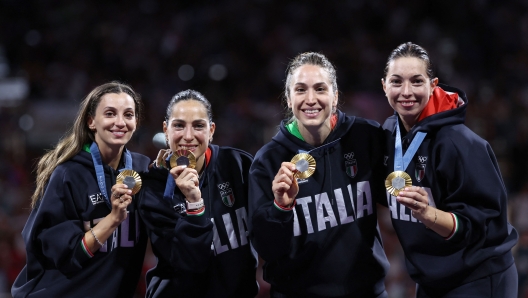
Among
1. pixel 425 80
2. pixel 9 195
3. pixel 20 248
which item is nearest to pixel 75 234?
pixel 425 80

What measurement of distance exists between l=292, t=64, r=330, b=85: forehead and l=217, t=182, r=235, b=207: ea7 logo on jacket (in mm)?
711

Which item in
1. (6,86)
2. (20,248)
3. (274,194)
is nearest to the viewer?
(274,194)

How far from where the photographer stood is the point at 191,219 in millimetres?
3455

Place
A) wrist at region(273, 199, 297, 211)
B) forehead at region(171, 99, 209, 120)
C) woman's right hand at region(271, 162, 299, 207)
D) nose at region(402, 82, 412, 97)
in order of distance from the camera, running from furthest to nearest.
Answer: forehead at region(171, 99, 209, 120) → nose at region(402, 82, 412, 97) → wrist at region(273, 199, 297, 211) → woman's right hand at region(271, 162, 299, 207)

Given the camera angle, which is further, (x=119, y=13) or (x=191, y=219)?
(x=119, y=13)

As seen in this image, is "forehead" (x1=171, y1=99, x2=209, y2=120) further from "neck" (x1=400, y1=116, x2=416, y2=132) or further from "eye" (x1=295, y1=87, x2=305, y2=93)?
"neck" (x1=400, y1=116, x2=416, y2=132)

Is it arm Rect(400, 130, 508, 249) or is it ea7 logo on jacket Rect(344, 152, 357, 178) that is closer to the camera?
arm Rect(400, 130, 508, 249)

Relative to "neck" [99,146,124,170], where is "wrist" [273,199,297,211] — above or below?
below

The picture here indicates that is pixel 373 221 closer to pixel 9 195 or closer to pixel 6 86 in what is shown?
pixel 9 195

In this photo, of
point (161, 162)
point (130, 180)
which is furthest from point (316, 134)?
point (130, 180)

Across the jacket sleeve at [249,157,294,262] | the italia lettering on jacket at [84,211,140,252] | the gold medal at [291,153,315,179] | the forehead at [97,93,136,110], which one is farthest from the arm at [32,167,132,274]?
the gold medal at [291,153,315,179]

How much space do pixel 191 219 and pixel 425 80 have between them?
1.42m

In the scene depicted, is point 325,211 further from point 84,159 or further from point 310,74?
point 84,159

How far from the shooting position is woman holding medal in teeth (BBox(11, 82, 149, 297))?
345 cm
